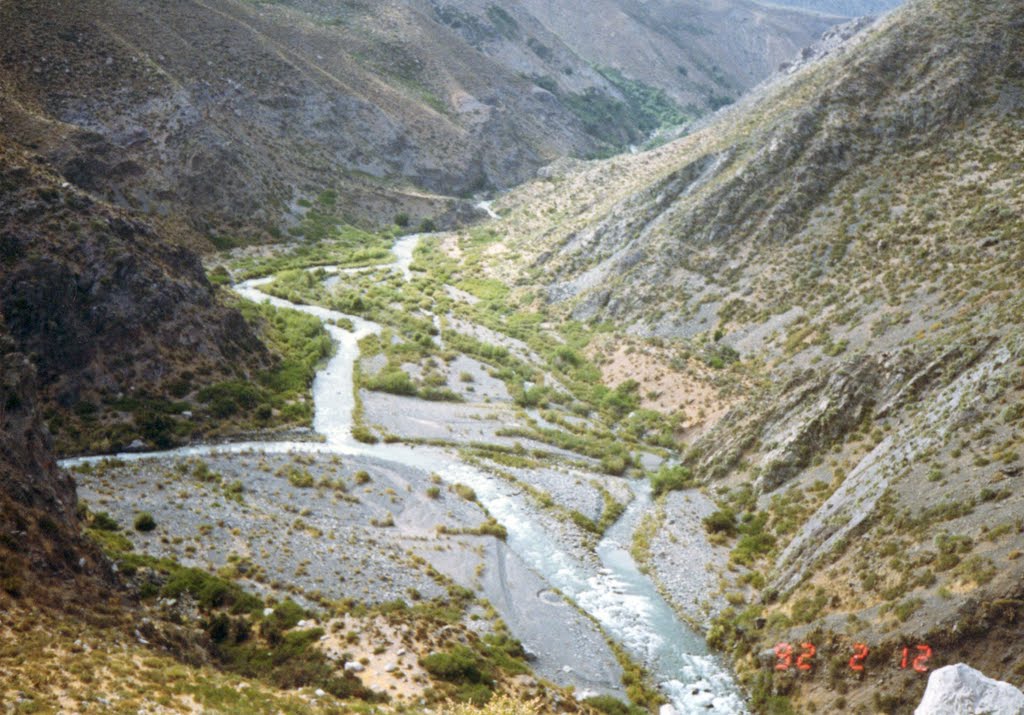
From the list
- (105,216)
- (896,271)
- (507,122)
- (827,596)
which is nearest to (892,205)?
(896,271)

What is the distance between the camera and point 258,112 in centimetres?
13475

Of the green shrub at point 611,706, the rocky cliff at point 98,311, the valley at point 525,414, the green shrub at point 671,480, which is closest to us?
the valley at point 525,414

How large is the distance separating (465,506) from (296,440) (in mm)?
14562

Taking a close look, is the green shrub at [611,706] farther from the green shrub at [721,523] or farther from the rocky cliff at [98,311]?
the rocky cliff at [98,311]

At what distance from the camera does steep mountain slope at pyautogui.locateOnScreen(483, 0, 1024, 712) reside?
112 ft

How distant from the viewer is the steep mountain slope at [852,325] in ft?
112

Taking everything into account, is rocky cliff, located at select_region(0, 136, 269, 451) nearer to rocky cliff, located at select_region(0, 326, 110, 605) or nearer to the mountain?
rocky cliff, located at select_region(0, 326, 110, 605)

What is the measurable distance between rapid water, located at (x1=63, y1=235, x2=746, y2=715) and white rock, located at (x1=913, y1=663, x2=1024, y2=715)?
13.0 meters

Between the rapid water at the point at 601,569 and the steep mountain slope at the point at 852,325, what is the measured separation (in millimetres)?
1940

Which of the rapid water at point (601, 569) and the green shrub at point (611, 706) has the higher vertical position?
the rapid water at point (601, 569)

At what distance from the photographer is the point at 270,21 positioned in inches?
6265
